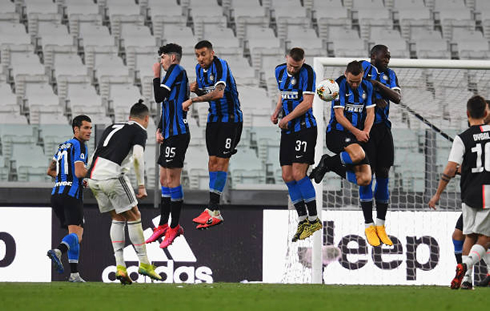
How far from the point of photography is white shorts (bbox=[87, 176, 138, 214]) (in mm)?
9164

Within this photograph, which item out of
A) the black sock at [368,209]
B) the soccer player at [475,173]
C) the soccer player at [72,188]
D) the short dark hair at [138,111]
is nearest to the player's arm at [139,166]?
the short dark hair at [138,111]

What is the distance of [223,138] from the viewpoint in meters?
9.91

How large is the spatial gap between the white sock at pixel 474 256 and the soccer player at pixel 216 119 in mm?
2789

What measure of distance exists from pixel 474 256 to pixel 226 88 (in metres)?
3.25

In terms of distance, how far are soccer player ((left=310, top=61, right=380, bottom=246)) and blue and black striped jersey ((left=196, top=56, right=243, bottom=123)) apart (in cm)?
108

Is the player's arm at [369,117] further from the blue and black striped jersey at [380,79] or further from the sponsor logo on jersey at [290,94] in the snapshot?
the sponsor logo on jersey at [290,94]

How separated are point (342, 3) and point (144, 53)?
5089mm

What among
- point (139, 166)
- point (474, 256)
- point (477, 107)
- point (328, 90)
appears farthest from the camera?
point (328, 90)

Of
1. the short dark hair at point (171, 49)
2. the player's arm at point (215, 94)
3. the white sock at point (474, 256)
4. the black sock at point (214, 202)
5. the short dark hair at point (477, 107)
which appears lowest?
the white sock at point (474, 256)

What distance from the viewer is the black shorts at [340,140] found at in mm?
9820

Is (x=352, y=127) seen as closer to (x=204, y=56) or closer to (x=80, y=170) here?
(x=204, y=56)

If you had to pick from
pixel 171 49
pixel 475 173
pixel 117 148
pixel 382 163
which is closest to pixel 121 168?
pixel 117 148

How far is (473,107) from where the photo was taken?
8.29 m

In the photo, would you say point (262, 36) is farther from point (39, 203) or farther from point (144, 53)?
point (39, 203)
